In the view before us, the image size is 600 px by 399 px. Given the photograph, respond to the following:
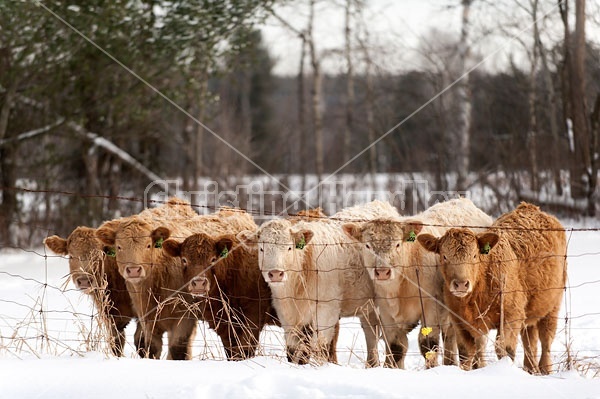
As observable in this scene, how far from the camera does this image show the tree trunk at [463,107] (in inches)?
747

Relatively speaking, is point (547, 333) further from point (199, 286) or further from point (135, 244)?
point (135, 244)

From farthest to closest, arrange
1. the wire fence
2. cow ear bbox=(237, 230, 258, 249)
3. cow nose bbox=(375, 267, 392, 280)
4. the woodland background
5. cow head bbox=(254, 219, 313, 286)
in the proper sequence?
1. the woodland background
2. cow ear bbox=(237, 230, 258, 249)
3. cow head bbox=(254, 219, 313, 286)
4. cow nose bbox=(375, 267, 392, 280)
5. the wire fence

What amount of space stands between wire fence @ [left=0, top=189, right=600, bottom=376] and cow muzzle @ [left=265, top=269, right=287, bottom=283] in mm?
555

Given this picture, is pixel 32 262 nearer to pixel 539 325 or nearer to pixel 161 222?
pixel 161 222

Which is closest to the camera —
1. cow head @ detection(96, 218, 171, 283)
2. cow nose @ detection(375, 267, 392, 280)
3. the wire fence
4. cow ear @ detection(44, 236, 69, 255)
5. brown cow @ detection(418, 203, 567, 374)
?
the wire fence

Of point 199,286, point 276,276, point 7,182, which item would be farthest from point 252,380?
point 7,182

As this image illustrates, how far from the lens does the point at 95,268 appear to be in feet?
26.3

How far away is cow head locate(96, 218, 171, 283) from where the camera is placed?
7.34 m

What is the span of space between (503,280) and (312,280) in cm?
201

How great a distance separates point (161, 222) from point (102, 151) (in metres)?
12.1

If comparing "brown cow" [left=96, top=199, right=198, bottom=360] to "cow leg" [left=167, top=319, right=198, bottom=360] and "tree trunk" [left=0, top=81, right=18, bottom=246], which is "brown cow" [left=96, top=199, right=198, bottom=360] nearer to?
"cow leg" [left=167, top=319, right=198, bottom=360]

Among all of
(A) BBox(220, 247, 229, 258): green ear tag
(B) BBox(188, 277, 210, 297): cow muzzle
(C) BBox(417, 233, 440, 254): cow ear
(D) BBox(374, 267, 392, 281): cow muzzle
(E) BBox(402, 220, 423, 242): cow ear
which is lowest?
(B) BBox(188, 277, 210, 297): cow muzzle

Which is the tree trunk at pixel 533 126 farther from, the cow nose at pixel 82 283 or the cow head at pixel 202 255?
the cow nose at pixel 82 283

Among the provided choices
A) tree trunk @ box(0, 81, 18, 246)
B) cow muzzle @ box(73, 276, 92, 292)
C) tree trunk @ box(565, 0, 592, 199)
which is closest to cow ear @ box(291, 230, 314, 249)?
cow muzzle @ box(73, 276, 92, 292)
